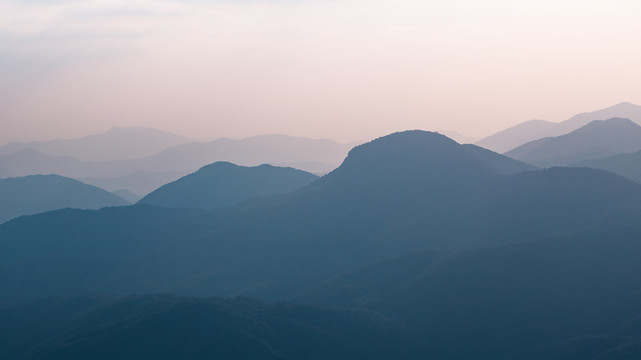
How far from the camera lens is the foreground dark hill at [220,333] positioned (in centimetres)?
6394

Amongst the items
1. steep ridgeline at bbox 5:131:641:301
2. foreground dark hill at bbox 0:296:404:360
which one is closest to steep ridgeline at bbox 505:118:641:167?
steep ridgeline at bbox 5:131:641:301

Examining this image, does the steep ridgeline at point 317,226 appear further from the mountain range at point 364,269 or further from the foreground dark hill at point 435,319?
the foreground dark hill at point 435,319

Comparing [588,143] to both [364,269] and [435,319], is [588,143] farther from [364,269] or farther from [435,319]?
[435,319]

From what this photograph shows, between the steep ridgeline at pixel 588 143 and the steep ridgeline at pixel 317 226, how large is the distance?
1448 inches

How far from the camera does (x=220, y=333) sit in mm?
65625

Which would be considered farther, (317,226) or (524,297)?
(317,226)

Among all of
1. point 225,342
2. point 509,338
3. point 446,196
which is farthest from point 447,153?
point 225,342

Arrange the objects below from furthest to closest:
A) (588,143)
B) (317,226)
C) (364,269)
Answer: (588,143) → (317,226) → (364,269)

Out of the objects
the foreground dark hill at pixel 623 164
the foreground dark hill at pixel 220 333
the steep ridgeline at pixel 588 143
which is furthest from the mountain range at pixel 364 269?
the steep ridgeline at pixel 588 143

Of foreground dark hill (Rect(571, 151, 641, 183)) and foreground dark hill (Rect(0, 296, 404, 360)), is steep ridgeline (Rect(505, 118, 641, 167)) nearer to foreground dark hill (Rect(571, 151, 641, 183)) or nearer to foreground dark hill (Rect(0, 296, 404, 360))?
foreground dark hill (Rect(571, 151, 641, 183))

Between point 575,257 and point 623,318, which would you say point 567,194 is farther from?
point 623,318

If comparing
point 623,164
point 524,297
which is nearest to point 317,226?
point 524,297

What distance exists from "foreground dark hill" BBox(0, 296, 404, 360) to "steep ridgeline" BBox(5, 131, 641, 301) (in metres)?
25.6

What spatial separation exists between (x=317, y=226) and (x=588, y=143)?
97.5 m
